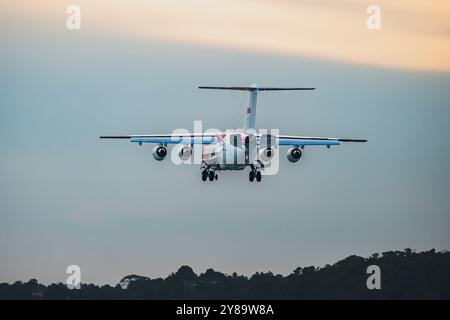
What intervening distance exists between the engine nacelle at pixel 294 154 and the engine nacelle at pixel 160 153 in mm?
8795

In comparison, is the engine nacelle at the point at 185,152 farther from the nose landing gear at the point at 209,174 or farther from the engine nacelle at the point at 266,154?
the engine nacelle at the point at 266,154

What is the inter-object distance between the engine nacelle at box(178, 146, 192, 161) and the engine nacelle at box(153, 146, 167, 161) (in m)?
1.20

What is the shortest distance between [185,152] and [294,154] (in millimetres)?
7702

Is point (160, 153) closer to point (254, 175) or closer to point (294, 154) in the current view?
point (254, 175)

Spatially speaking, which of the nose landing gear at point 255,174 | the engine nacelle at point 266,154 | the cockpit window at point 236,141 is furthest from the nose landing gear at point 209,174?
the engine nacelle at point 266,154

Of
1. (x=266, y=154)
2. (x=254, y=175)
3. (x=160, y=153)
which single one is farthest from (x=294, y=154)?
(x=160, y=153)

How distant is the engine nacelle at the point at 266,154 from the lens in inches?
7648

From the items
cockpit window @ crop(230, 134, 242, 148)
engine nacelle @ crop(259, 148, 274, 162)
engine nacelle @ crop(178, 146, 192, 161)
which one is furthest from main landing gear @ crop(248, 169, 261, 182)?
engine nacelle @ crop(178, 146, 192, 161)
